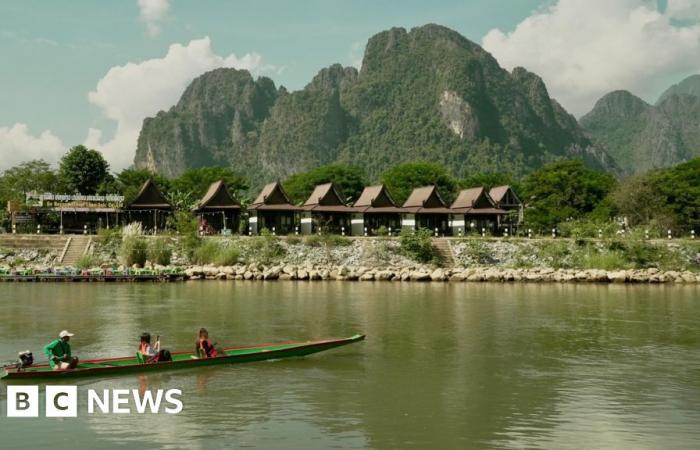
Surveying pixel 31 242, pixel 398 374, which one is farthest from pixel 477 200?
pixel 398 374

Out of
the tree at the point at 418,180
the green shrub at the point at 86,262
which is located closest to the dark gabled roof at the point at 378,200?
the tree at the point at 418,180

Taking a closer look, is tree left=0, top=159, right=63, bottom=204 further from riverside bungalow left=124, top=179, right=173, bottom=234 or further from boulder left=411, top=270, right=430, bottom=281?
boulder left=411, top=270, right=430, bottom=281

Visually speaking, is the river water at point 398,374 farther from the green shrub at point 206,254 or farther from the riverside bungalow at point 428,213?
the riverside bungalow at point 428,213

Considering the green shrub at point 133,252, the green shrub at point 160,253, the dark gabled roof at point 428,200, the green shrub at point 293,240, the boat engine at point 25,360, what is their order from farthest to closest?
1. the dark gabled roof at point 428,200
2. the green shrub at point 293,240
3. the green shrub at point 160,253
4. the green shrub at point 133,252
5. the boat engine at point 25,360

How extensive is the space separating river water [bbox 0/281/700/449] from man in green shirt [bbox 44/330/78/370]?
1.78 ft

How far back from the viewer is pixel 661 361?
1748cm

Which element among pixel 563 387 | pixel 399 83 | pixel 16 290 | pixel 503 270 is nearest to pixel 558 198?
pixel 503 270

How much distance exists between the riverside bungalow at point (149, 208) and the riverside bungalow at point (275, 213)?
6.80 metres

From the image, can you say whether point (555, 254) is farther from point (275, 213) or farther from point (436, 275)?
point (275, 213)

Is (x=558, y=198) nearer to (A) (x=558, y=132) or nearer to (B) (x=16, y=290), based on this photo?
(B) (x=16, y=290)

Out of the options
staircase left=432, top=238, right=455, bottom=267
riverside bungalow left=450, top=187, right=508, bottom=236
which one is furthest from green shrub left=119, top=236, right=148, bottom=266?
riverside bungalow left=450, top=187, right=508, bottom=236

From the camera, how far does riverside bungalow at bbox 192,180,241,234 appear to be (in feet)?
177

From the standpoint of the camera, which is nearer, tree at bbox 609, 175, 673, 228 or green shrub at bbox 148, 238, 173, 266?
green shrub at bbox 148, 238, 173, 266

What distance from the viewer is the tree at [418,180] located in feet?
251
